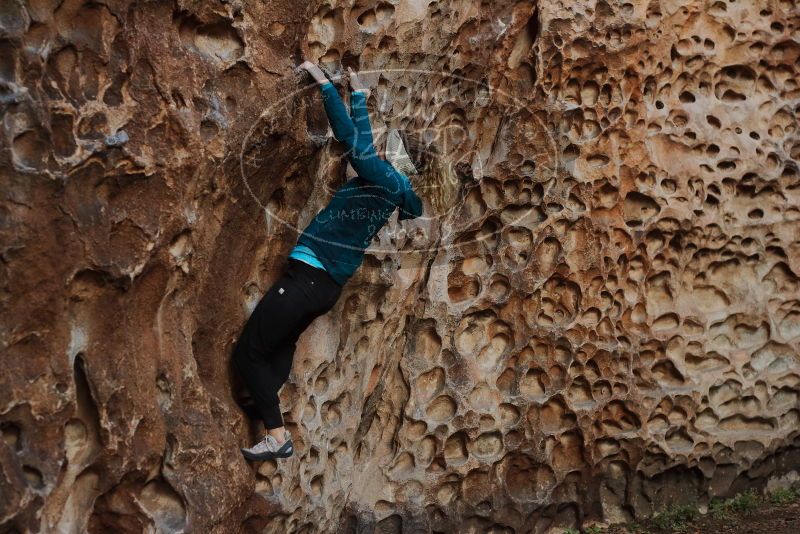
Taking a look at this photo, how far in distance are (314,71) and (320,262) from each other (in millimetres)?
766

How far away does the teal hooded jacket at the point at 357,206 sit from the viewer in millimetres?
4004

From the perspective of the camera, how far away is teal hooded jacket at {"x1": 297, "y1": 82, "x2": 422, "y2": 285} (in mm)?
4004

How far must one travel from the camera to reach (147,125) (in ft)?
11.5

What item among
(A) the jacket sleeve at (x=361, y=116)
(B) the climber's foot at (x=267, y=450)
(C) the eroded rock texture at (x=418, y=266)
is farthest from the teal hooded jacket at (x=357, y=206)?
(B) the climber's foot at (x=267, y=450)

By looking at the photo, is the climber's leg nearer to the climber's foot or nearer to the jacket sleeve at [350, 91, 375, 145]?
the climber's foot

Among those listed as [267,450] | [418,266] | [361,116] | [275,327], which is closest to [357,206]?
[361,116]

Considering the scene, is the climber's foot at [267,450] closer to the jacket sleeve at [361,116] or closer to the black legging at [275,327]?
the black legging at [275,327]

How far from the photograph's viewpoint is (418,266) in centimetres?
490

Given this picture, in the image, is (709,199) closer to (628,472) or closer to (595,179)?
(595,179)

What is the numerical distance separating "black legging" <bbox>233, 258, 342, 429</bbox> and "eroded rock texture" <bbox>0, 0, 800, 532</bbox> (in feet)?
0.44

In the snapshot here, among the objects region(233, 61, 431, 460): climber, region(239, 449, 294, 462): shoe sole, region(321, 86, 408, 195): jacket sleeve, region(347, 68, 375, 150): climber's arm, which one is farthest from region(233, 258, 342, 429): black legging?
region(347, 68, 375, 150): climber's arm

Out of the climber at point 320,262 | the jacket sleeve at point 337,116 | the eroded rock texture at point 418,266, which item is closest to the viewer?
the eroded rock texture at point 418,266

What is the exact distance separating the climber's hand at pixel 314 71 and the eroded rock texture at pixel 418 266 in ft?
0.23

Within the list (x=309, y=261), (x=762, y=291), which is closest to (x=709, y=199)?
(x=762, y=291)
